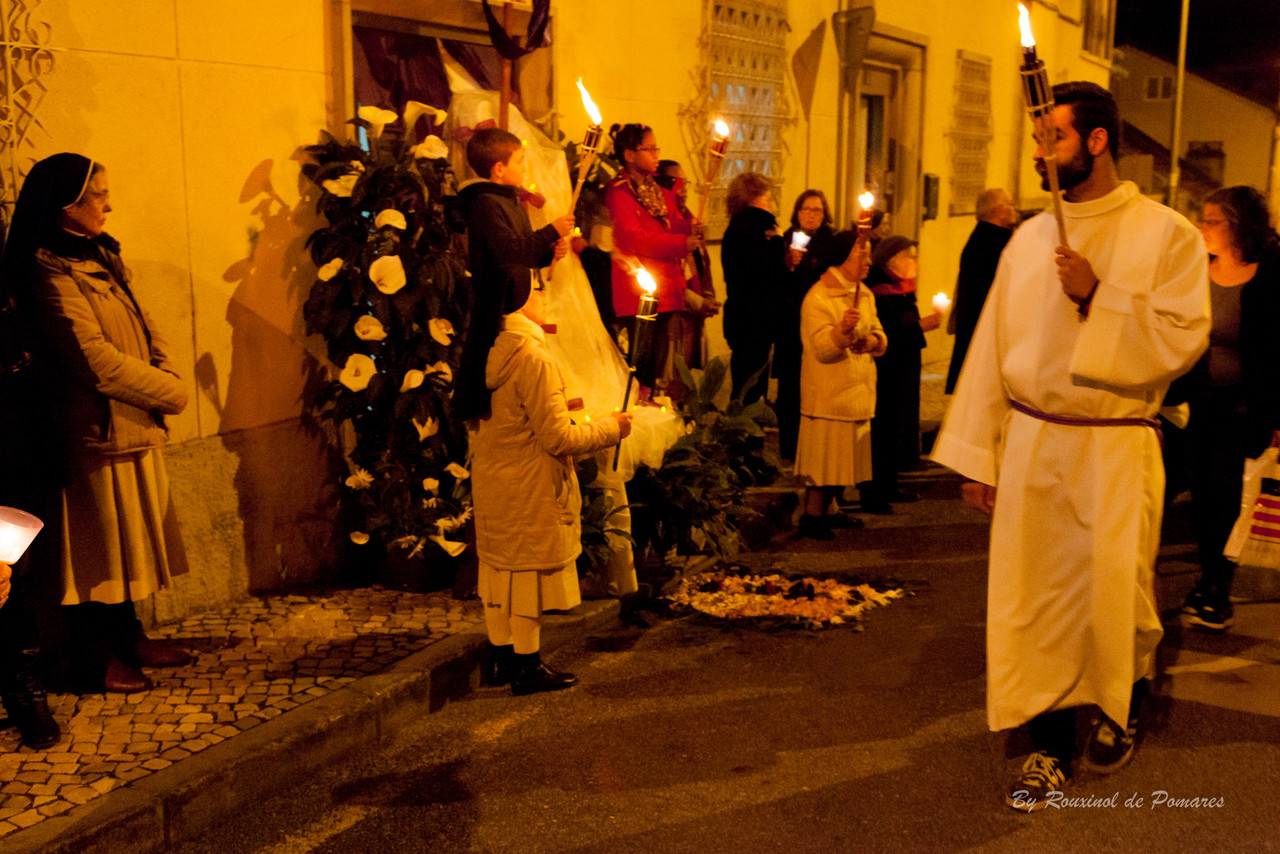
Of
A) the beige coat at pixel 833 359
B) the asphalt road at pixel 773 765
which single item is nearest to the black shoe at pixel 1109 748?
the asphalt road at pixel 773 765

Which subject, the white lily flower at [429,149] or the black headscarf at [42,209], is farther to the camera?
the white lily flower at [429,149]

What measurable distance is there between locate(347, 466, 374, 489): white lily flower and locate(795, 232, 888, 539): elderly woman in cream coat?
2.64 metres

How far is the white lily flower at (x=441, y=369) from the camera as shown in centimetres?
588

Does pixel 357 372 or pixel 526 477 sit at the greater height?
pixel 357 372

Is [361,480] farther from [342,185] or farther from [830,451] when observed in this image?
[830,451]

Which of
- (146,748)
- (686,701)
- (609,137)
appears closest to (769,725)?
(686,701)

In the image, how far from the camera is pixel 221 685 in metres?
4.73

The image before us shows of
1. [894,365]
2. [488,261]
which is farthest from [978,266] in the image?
[488,261]

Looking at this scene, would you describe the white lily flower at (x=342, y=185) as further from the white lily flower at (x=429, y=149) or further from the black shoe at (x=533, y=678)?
the black shoe at (x=533, y=678)

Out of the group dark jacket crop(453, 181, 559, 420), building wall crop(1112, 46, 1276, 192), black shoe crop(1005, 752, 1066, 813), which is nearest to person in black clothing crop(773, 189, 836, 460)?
dark jacket crop(453, 181, 559, 420)

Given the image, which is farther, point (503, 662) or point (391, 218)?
point (391, 218)

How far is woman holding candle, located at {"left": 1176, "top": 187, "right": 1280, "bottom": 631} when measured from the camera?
18.5 feet

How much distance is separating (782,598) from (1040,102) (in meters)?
3.26

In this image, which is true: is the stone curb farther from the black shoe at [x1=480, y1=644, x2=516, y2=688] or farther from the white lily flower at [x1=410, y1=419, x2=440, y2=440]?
the white lily flower at [x1=410, y1=419, x2=440, y2=440]
